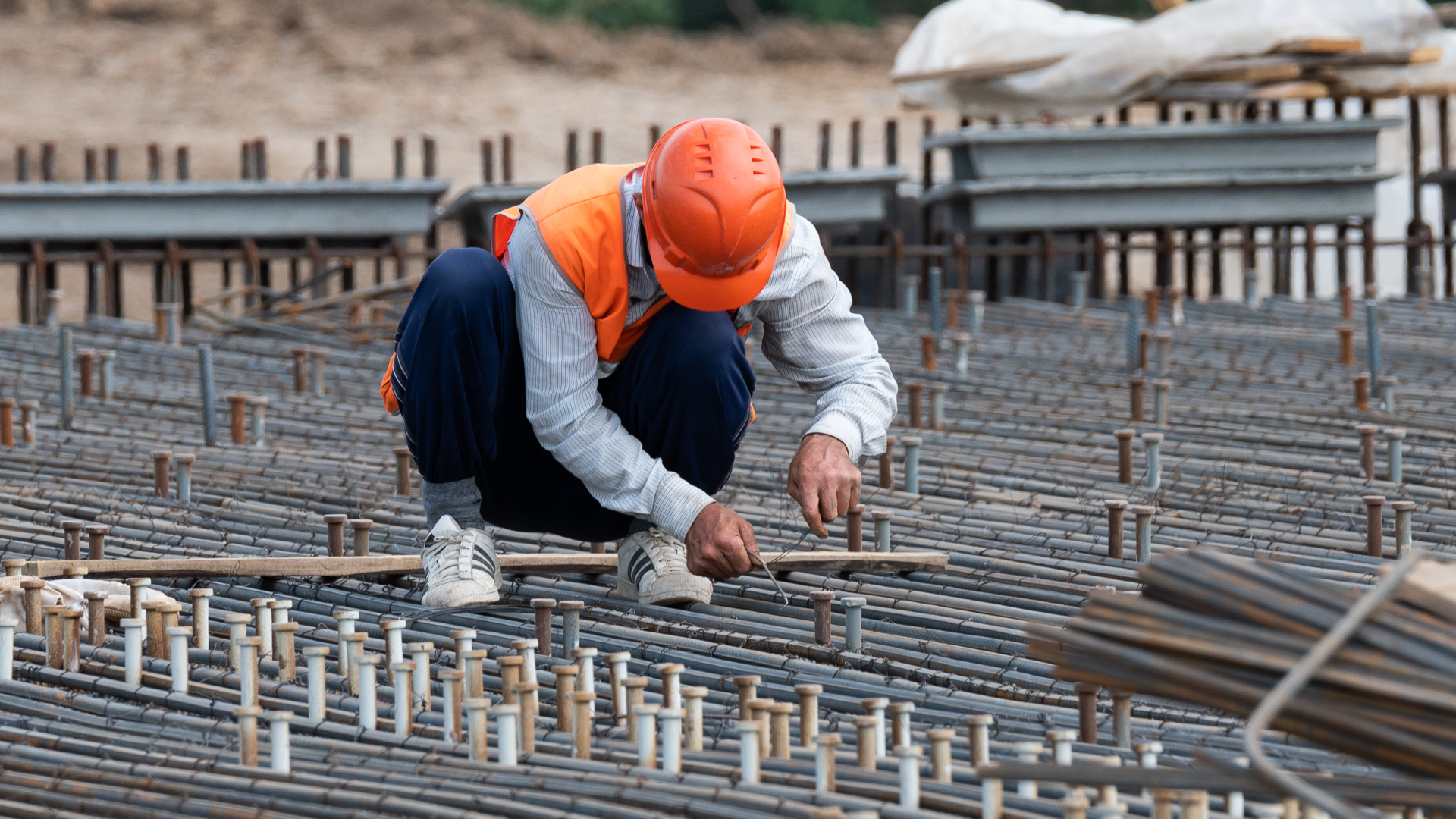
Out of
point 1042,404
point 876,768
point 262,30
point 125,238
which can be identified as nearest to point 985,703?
point 876,768

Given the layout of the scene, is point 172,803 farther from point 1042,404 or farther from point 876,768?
point 1042,404

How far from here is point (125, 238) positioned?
386 inches

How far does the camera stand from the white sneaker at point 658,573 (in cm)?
349

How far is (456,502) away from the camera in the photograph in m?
3.65

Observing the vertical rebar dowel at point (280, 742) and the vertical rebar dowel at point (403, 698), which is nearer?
the vertical rebar dowel at point (280, 742)

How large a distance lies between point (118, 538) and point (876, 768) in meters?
2.47

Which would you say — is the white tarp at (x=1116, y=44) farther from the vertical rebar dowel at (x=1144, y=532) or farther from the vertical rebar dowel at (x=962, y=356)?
the vertical rebar dowel at (x=1144, y=532)

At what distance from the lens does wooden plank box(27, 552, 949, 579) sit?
360 cm

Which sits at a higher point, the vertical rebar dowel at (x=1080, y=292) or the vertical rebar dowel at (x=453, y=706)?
the vertical rebar dowel at (x=1080, y=292)

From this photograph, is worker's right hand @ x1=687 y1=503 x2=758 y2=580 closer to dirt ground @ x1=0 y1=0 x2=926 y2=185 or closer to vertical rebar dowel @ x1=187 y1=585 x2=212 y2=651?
vertical rebar dowel @ x1=187 y1=585 x2=212 y2=651

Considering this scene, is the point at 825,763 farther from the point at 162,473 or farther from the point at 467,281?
the point at 162,473

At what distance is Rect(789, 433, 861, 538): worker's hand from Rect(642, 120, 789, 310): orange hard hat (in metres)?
0.38

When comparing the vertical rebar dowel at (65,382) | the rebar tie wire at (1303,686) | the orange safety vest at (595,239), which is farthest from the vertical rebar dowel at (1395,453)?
the vertical rebar dowel at (65,382)

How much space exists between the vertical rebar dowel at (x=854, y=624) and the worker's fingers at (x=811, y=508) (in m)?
0.23
